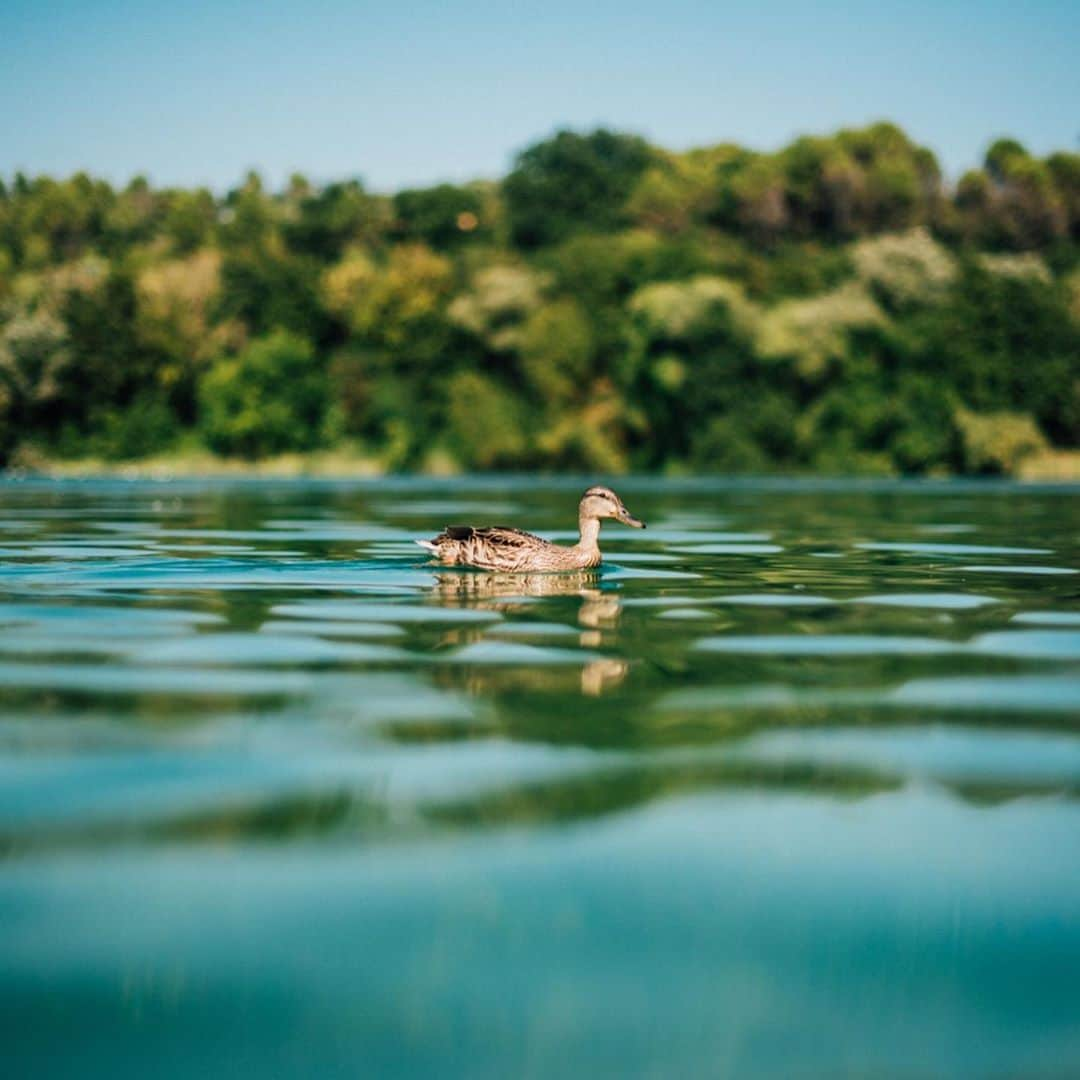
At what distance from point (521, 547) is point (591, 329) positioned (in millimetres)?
56562

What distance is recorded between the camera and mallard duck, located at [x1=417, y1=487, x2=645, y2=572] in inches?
584

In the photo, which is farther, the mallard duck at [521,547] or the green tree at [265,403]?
the green tree at [265,403]

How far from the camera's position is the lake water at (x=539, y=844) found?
3.81 metres

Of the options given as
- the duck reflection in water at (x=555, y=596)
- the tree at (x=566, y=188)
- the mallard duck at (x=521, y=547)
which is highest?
the tree at (x=566, y=188)

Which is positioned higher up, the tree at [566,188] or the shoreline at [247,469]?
the tree at [566,188]

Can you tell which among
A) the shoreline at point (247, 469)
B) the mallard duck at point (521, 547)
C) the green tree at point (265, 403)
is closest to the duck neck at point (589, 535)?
the mallard duck at point (521, 547)

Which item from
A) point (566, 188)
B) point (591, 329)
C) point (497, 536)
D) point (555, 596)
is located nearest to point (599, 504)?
point (497, 536)

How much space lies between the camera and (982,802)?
5.98 metres

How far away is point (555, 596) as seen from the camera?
1370 centimetres

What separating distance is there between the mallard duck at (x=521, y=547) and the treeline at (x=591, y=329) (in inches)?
1903

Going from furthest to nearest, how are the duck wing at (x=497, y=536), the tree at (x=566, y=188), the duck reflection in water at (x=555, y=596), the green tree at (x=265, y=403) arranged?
the tree at (x=566, y=188) → the green tree at (x=265, y=403) → the duck wing at (x=497, y=536) → the duck reflection in water at (x=555, y=596)

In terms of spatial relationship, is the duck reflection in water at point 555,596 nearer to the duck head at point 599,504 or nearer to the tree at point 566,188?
the duck head at point 599,504

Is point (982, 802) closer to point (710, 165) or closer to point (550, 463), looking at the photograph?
point (550, 463)

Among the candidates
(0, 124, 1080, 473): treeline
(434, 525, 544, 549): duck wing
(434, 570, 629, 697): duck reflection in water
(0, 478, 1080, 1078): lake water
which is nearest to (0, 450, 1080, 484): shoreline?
(0, 124, 1080, 473): treeline
